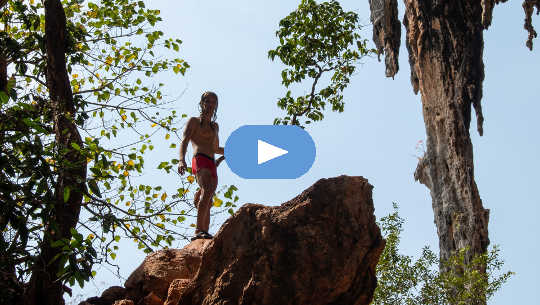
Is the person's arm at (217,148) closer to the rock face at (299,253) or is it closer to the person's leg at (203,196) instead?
the person's leg at (203,196)

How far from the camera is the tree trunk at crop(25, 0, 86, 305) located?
5910 mm

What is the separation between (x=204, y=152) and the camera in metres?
7.51

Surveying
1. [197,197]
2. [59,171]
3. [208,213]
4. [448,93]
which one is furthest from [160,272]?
[448,93]

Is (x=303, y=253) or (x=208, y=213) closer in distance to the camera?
(x=303, y=253)

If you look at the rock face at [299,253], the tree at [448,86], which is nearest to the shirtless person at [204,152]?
the rock face at [299,253]

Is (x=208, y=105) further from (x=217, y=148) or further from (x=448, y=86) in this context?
(x=448, y=86)

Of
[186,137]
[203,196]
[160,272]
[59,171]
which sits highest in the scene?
Answer: [186,137]

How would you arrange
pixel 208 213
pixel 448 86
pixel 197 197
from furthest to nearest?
pixel 448 86, pixel 197 197, pixel 208 213

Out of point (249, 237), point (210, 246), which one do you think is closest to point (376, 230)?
point (249, 237)

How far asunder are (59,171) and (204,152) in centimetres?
208

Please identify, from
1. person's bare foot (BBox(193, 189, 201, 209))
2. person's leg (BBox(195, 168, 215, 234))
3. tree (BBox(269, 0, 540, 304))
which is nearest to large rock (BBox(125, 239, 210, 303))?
person's leg (BBox(195, 168, 215, 234))

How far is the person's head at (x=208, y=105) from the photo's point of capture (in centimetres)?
752

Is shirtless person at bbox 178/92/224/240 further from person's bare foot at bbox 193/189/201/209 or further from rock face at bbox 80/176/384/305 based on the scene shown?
rock face at bbox 80/176/384/305

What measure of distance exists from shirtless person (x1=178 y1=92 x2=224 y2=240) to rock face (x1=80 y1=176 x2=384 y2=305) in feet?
6.03
